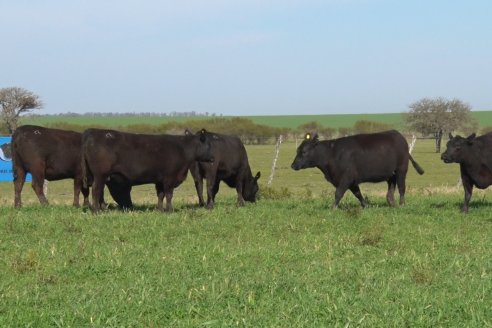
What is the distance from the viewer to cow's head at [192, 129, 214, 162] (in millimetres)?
13906

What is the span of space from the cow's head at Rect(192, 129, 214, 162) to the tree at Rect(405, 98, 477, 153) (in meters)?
61.4

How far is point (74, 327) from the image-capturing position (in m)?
5.16

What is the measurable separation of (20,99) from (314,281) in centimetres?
5138

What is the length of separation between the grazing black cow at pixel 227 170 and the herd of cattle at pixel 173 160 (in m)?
0.02

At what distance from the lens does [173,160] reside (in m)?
13.2

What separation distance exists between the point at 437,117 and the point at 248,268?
68.8 meters

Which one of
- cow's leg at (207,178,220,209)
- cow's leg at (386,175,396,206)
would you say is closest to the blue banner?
cow's leg at (207,178,220,209)

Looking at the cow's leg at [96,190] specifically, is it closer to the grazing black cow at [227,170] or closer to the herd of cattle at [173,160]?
the herd of cattle at [173,160]

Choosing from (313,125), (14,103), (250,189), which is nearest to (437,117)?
(313,125)

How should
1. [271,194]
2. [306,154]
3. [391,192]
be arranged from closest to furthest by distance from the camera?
[391,192] < [306,154] < [271,194]

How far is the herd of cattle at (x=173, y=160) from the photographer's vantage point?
12.6 m

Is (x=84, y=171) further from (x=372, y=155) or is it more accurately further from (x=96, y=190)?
(x=372, y=155)

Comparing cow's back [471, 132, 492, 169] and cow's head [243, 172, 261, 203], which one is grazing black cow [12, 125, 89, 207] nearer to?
cow's head [243, 172, 261, 203]

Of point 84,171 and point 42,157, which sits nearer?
point 84,171
